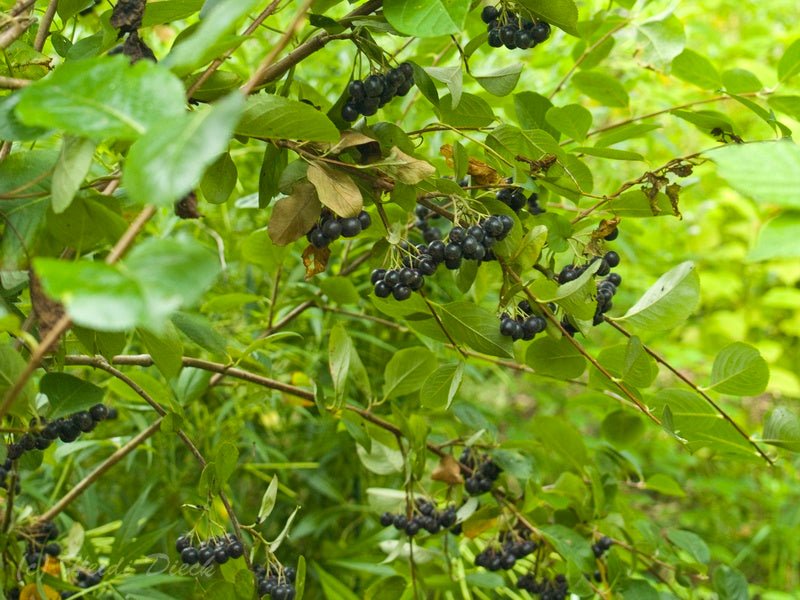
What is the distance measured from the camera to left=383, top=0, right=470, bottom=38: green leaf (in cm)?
42

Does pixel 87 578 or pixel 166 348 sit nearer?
pixel 166 348

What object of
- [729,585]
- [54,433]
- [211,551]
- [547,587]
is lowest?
[729,585]

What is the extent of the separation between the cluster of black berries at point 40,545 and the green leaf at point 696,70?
0.76 meters

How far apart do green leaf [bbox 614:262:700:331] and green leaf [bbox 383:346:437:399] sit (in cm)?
20

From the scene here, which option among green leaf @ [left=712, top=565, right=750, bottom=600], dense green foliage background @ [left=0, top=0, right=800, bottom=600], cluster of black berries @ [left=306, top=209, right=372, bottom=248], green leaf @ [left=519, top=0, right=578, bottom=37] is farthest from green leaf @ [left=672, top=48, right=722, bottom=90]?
green leaf @ [left=712, top=565, right=750, bottom=600]

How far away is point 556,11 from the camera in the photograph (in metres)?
0.50

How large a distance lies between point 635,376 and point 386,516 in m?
0.32

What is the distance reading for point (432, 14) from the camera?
1.41 feet

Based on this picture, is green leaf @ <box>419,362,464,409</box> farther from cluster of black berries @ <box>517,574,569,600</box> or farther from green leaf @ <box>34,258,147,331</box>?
green leaf @ <box>34,258,147,331</box>

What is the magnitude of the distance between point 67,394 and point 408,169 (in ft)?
0.91

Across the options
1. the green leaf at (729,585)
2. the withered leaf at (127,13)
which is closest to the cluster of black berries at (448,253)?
the withered leaf at (127,13)

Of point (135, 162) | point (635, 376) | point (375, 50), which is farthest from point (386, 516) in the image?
point (135, 162)

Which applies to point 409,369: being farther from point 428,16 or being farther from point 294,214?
point 428,16

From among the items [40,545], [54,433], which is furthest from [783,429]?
[40,545]
